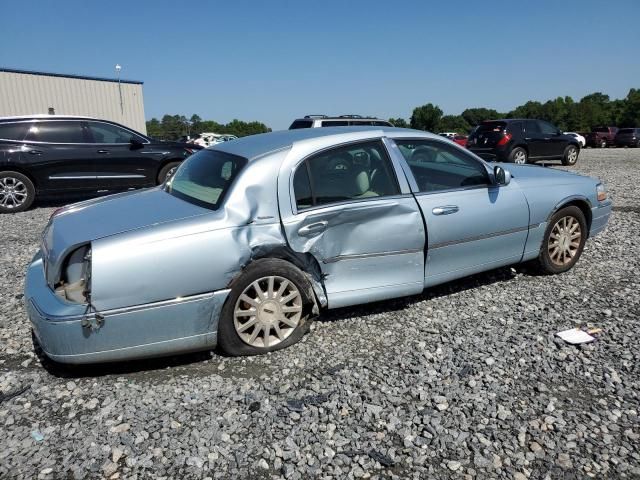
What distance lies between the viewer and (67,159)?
8.90 m

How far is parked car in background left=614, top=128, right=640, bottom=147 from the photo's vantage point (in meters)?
30.6

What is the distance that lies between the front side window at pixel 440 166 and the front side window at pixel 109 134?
721 centimetres

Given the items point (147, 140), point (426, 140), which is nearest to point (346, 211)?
point (426, 140)

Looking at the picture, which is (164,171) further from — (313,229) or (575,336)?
(575,336)

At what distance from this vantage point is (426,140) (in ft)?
13.6

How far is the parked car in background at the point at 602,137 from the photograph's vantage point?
31766 mm

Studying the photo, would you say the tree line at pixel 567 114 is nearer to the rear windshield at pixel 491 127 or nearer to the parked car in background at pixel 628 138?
the parked car in background at pixel 628 138

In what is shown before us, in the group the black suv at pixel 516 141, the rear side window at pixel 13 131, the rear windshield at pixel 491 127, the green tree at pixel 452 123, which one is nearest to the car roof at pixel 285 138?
the rear side window at pixel 13 131

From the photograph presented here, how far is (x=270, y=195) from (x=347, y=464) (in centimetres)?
173

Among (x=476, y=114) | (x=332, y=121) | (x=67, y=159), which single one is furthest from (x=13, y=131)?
(x=476, y=114)

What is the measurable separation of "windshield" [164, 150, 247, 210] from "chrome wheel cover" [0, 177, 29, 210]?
618 cm

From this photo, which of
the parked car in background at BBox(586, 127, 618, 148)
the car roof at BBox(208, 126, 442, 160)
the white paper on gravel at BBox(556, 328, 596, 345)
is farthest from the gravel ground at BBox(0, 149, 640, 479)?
the parked car in background at BBox(586, 127, 618, 148)

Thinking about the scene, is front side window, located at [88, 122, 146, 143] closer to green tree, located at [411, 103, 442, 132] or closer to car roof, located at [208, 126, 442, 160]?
car roof, located at [208, 126, 442, 160]

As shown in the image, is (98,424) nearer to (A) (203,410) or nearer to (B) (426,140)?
(A) (203,410)
